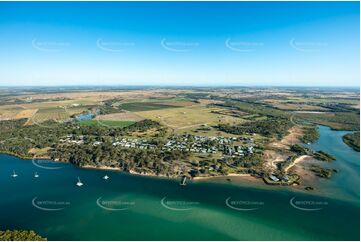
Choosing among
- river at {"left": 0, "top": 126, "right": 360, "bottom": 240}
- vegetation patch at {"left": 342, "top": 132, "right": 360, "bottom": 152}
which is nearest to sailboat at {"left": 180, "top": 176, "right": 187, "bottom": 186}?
river at {"left": 0, "top": 126, "right": 360, "bottom": 240}

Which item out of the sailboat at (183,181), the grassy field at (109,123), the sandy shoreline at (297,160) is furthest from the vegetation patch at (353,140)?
the grassy field at (109,123)

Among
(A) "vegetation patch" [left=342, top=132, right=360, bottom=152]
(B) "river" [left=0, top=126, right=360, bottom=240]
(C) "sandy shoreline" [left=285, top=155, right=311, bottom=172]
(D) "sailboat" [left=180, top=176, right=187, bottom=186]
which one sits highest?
(A) "vegetation patch" [left=342, top=132, right=360, bottom=152]

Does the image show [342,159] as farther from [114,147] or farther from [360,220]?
[114,147]

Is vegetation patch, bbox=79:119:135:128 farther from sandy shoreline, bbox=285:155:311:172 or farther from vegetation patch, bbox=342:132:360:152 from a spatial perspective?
vegetation patch, bbox=342:132:360:152

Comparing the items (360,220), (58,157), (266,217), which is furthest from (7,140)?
(360,220)

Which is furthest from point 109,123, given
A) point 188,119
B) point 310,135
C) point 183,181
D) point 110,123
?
point 310,135

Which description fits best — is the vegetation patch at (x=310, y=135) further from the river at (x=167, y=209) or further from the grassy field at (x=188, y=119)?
the grassy field at (x=188, y=119)

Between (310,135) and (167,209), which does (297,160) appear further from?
(167,209)

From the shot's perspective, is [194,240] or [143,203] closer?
[194,240]
